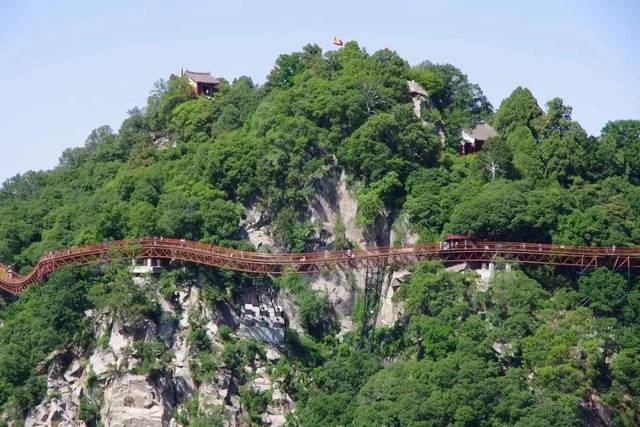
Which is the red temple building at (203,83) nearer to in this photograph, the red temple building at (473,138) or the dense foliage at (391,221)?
the dense foliage at (391,221)

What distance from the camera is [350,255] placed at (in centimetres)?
8356

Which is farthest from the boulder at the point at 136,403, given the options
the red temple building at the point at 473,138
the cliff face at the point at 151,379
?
the red temple building at the point at 473,138

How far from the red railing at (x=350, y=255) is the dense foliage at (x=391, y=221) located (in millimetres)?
876

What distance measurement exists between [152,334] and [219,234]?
7.07 metres

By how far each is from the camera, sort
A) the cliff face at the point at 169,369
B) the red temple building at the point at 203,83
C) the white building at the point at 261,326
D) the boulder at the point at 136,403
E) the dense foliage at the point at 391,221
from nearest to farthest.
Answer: the dense foliage at the point at 391,221 < the boulder at the point at 136,403 < the cliff face at the point at 169,369 < the white building at the point at 261,326 < the red temple building at the point at 203,83

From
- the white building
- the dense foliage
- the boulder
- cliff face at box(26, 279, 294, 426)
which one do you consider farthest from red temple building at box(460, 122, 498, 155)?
the boulder

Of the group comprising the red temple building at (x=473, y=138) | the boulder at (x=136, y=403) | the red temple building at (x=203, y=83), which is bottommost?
the boulder at (x=136, y=403)

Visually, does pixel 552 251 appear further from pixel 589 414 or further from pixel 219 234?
pixel 219 234

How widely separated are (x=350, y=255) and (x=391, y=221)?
511cm

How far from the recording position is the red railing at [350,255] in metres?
82.2

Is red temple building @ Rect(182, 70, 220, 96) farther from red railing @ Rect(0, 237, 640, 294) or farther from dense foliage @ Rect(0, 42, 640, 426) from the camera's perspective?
red railing @ Rect(0, 237, 640, 294)

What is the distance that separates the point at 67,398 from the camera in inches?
3226

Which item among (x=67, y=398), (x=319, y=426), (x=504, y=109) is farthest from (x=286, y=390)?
(x=504, y=109)

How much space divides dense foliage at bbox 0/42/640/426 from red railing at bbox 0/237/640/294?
2.87 ft
